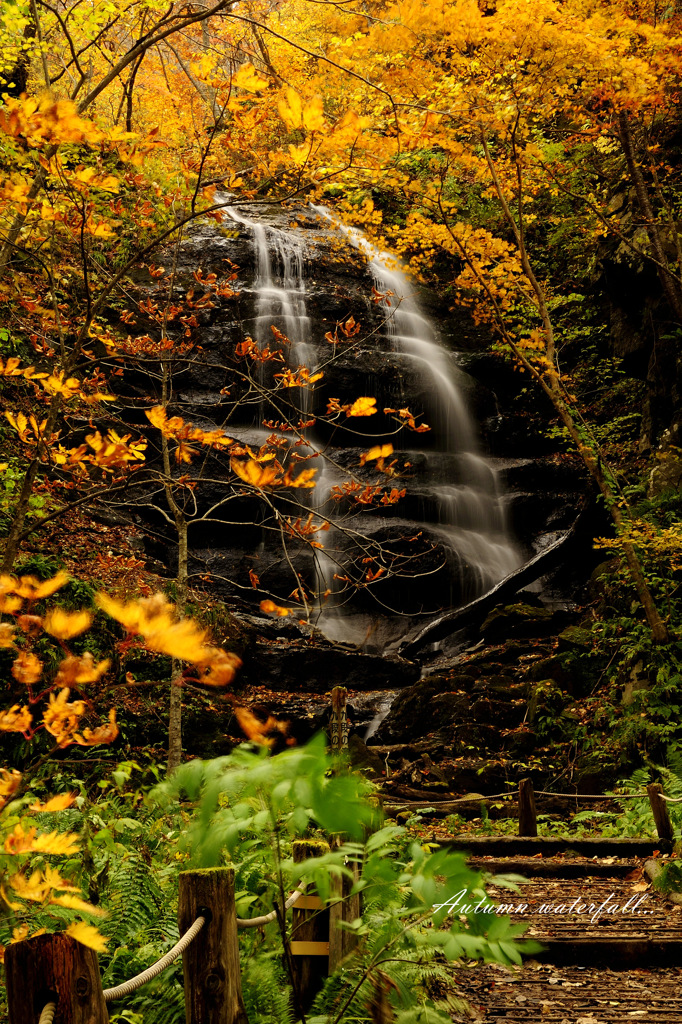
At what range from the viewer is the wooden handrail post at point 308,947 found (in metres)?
2.50

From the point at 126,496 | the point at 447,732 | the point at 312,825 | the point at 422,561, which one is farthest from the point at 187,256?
the point at 312,825

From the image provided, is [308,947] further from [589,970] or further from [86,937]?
[589,970]

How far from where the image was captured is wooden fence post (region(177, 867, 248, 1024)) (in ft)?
6.08

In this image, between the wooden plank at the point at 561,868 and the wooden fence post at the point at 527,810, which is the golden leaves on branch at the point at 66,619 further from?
the wooden fence post at the point at 527,810

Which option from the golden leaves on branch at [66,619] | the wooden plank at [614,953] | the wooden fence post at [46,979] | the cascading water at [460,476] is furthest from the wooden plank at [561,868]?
the cascading water at [460,476]

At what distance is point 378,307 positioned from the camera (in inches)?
665

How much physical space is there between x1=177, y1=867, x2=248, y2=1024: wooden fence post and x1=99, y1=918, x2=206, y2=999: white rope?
0.02 metres

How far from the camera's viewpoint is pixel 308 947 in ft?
8.28

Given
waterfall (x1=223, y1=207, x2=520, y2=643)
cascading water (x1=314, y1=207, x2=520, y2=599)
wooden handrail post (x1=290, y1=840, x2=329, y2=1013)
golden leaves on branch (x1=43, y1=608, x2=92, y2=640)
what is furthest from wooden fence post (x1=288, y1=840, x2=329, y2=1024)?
cascading water (x1=314, y1=207, x2=520, y2=599)

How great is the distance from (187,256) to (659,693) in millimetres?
13000

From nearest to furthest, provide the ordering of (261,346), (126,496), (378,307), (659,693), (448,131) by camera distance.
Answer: (659,693)
(448,131)
(126,496)
(261,346)
(378,307)

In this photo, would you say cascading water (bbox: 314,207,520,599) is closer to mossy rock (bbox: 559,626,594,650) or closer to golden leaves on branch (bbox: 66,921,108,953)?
mossy rock (bbox: 559,626,594,650)

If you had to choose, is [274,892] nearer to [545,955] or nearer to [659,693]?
[545,955]

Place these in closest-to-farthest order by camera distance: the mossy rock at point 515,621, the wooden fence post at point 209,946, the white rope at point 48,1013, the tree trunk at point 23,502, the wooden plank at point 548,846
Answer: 1. the white rope at point 48,1013
2. the wooden fence post at point 209,946
3. the tree trunk at point 23,502
4. the wooden plank at point 548,846
5. the mossy rock at point 515,621
